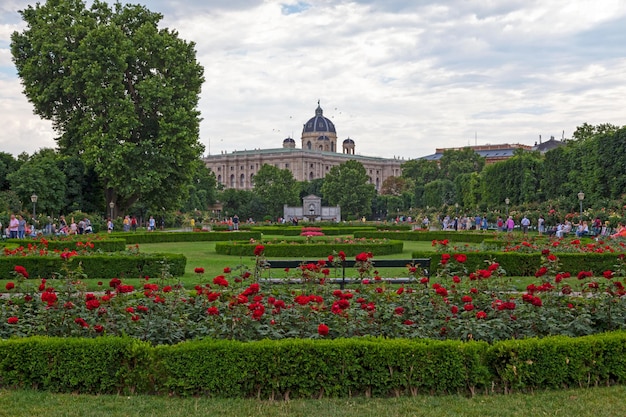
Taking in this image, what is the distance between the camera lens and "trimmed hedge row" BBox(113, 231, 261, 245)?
26.2 m

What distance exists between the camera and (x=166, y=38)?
3031 cm

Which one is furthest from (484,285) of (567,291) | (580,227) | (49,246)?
(580,227)

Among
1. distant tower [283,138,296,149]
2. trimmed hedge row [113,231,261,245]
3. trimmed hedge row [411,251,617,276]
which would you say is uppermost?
distant tower [283,138,296,149]

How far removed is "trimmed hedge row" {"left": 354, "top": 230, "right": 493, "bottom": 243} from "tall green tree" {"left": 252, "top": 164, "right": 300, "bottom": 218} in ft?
133

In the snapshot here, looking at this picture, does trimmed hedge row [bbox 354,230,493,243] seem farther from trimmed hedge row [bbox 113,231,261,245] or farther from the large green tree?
the large green tree

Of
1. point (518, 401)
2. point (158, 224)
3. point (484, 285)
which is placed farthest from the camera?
point (158, 224)

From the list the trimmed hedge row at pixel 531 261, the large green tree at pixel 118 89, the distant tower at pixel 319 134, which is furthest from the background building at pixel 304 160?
the trimmed hedge row at pixel 531 261

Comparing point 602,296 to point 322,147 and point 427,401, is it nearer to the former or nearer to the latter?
point 427,401

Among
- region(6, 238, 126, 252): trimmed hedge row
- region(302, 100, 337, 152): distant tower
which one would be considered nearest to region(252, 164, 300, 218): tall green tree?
region(6, 238, 126, 252): trimmed hedge row

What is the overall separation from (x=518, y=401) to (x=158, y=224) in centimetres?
4137

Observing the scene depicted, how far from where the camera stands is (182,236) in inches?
1125

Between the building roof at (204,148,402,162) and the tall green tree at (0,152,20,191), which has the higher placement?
the building roof at (204,148,402,162)

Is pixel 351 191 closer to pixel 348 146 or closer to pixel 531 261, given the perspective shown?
pixel 531 261

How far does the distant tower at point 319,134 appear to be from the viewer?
133 m
